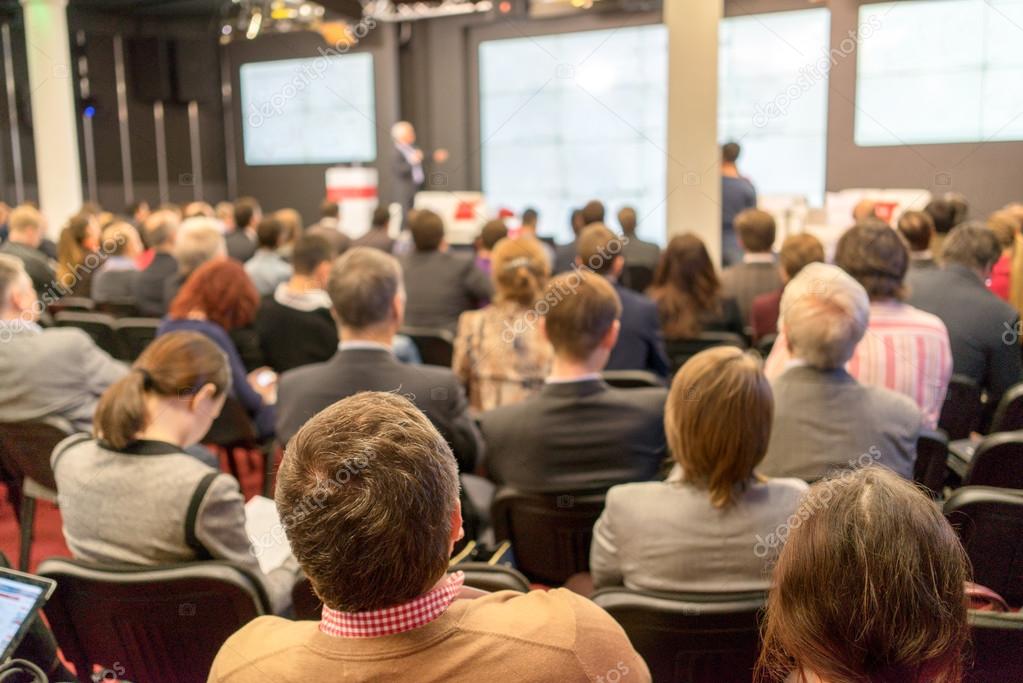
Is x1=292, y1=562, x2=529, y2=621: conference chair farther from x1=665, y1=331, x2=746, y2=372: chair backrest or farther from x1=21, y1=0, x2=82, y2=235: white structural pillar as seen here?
x1=21, y1=0, x2=82, y2=235: white structural pillar

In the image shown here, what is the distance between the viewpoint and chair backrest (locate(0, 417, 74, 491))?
2.91 metres

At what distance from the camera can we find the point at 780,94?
10.0 metres

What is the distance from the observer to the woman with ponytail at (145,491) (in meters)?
1.92

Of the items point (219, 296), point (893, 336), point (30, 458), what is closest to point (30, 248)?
point (219, 296)

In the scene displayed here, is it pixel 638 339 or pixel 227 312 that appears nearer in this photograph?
pixel 638 339

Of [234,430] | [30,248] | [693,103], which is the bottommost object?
[234,430]

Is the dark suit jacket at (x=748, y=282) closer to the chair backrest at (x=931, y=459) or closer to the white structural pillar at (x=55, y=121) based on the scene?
the chair backrest at (x=931, y=459)

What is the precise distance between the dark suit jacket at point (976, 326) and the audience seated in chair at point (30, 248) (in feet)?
16.1

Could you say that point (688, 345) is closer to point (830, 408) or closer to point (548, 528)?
point (830, 408)

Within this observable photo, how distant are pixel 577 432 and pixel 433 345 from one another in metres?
2.11

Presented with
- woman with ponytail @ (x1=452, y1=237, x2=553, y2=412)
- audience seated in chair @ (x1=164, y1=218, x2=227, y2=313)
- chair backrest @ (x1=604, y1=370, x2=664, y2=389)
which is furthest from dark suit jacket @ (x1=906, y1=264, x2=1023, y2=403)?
audience seated in chair @ (x1=164, y1=218, x2=227, y2=313)

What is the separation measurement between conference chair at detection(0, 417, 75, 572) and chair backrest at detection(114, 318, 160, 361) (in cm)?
115

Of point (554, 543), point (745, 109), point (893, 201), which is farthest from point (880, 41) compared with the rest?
point (554, 543)

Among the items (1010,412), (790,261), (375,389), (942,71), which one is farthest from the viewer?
(942,71)
